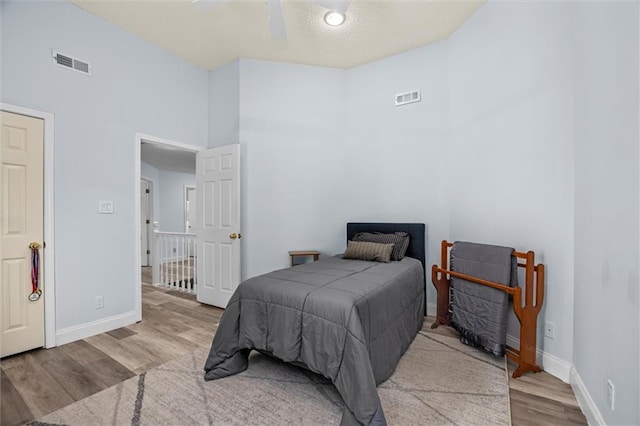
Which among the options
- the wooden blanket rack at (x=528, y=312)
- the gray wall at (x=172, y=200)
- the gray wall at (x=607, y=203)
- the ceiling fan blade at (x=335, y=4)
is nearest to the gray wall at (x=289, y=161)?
the ceiling fan blade at (x=335, y=4)

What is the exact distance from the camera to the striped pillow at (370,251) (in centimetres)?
295

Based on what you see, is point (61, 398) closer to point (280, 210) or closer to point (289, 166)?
point (280, 210)

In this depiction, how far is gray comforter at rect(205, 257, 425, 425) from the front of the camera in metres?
1.53

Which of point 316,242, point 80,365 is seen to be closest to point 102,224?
point 80,365

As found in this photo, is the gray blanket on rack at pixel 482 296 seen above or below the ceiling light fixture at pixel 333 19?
below

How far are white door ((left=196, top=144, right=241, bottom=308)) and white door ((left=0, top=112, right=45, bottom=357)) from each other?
160cm

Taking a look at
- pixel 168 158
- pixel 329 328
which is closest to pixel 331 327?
pixel 329 328

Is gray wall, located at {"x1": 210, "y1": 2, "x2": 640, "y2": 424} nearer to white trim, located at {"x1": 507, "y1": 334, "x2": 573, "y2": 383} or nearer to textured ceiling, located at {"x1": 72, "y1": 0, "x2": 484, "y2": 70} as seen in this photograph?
white trim, located at {"x1": 507, "y1": 334, "x2": 573, "y2": 383}

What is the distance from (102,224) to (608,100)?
4.08m

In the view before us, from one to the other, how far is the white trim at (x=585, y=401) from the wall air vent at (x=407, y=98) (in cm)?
297

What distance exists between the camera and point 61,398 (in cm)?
183

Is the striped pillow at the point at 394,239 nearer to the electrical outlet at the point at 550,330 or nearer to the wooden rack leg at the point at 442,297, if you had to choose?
the wooden rack leg at the point at 442,297

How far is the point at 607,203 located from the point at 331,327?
5.31ft

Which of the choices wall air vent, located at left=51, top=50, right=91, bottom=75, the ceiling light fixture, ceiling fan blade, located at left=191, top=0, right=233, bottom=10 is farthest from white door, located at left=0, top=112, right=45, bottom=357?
the ceiling light fixture
